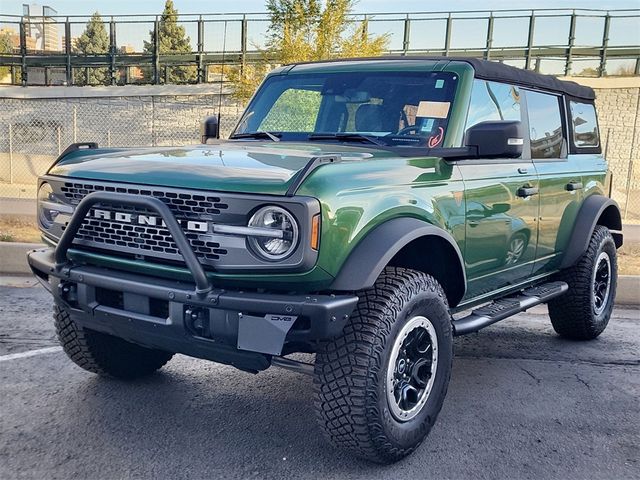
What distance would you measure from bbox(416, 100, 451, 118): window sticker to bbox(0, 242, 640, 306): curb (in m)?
4.34

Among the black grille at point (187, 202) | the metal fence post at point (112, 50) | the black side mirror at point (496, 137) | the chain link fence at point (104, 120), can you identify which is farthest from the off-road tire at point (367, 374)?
the metal fence post at point (112, 50)

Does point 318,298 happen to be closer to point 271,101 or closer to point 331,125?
point 331,125

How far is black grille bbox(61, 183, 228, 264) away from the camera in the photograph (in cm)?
289

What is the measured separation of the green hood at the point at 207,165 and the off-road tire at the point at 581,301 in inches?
97.8

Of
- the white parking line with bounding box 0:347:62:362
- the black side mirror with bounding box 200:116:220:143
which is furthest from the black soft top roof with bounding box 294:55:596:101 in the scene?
the white parking line with bounding box 0:347:62:362

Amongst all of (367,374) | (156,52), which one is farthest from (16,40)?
(367,374)

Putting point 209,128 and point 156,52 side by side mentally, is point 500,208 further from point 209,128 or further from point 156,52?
point 156,52

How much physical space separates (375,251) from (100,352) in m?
1.96

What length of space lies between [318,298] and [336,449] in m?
0.98

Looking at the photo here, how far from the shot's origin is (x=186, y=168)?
3.02 metres

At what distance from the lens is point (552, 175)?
4.80m

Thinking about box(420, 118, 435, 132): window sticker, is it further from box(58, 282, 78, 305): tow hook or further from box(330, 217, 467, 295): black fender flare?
box(58, 282, 78, 305): tow hook

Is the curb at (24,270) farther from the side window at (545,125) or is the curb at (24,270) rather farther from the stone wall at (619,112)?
the stone wall at (619,112)

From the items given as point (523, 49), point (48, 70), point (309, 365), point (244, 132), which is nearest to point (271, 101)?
point (244, 132)
